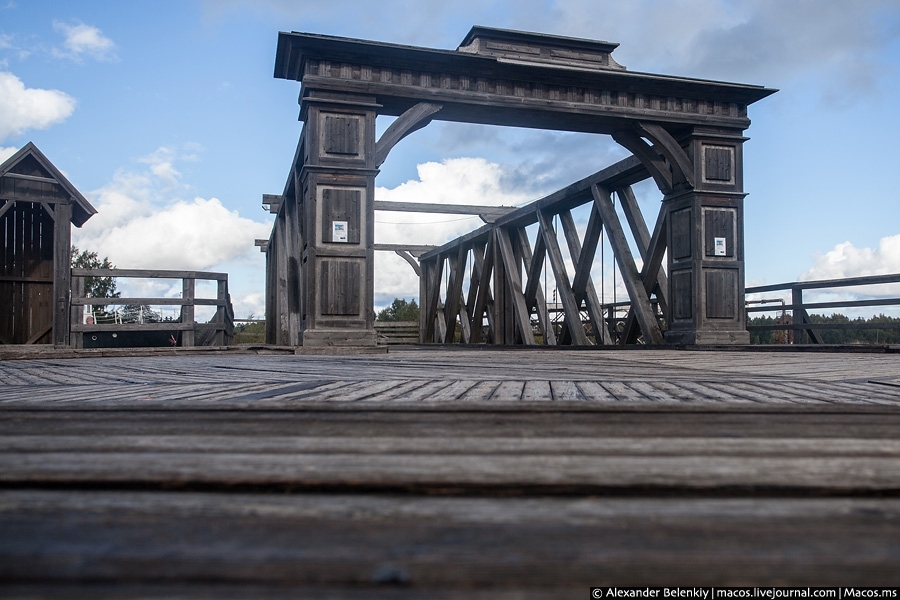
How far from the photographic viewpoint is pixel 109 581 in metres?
0.68

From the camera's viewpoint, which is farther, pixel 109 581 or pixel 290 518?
pixel 290 518

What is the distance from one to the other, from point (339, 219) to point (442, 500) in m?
6.82

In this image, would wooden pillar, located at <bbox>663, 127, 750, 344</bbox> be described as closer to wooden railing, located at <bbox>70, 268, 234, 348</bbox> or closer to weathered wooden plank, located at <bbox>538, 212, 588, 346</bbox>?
weathered wooden plank, located at <bbox>538, 212, 588, 346</bbox>

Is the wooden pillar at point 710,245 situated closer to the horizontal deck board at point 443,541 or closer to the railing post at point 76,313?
the railing post at point 76,313

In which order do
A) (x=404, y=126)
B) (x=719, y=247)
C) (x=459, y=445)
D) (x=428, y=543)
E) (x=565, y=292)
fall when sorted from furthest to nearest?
(x=565, y=292), (x=719, y=247), (x=404, y=126), (x=459, y=445), (x=428, y=543)

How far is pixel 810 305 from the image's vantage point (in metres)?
9.78

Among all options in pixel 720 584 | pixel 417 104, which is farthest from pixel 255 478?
pixel 417 104

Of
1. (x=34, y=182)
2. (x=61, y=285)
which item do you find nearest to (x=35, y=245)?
(x=34, y=182)

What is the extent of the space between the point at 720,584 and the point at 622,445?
0.57 metres

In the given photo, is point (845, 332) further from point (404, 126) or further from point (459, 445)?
point (459, 445)

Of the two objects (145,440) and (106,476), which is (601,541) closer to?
(106,476)

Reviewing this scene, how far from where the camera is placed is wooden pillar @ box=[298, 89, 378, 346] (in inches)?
294

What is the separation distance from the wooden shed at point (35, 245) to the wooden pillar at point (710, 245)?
8.35 metres

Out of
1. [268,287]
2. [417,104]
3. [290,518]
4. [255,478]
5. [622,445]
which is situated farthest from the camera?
[268,287]
